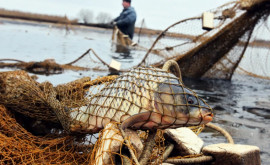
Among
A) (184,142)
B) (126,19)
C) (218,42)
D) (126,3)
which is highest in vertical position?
(126,3)

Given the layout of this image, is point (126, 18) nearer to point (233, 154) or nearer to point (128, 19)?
point (128, 19)

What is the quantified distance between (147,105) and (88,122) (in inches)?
26.4

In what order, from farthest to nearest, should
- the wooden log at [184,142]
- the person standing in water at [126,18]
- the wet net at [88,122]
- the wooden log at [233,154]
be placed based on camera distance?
the person standing in water at [126,18] → the wooden log at [184,142] → the wooden log at [233,154] → the wet net at [88,122]

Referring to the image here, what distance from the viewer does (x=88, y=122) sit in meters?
2.75

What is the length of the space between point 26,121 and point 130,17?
1337 centimetres

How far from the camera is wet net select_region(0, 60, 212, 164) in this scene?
7.72 ft

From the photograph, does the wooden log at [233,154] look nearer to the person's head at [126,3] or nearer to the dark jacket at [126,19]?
the person's head at [126,3]

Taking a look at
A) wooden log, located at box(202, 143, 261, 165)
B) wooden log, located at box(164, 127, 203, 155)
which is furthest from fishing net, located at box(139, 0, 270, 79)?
wooden log, located at box(202, 143, 261, 165)

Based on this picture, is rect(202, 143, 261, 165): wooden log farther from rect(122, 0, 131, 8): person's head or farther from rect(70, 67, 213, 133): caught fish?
rect(122, 0, 131, 8): person's head

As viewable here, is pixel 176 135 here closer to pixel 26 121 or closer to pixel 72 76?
pixel 26 121

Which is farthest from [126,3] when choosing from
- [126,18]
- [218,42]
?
[218,42]

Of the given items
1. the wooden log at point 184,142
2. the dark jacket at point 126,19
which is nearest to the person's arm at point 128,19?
the dark jacket at point 126,19

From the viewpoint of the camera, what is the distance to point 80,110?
2928mm

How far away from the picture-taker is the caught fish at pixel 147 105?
243 centimetres
